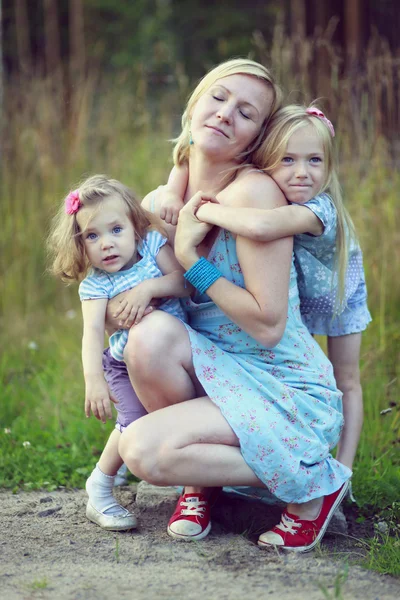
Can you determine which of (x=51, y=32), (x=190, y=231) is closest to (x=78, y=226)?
(x=190, y=231)

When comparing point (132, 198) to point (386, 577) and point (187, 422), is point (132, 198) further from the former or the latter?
point (386, 577)

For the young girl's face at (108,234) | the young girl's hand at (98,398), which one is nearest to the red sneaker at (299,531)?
the young girl's hand at (98,398)

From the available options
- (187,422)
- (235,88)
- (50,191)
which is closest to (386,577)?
(187,422)

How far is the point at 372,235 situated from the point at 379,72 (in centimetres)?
79

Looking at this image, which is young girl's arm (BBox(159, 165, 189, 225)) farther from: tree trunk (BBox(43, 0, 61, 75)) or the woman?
tree trunk (BBox(43, 0, 61, 75))

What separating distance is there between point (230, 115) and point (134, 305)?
62cm

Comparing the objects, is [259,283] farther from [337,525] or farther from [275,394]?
[337,525]

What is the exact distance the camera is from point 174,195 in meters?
2.54

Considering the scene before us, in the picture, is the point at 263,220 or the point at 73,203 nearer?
the point at 263,220

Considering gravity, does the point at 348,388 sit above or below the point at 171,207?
below

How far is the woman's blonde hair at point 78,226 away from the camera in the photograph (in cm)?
236

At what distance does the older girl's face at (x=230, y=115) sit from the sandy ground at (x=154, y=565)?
44.8 inches

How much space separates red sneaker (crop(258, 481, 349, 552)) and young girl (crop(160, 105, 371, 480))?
1.15 ft

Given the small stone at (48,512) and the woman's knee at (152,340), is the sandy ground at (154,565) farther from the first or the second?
the woman's knee at (152,340)
